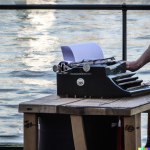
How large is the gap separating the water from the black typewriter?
65 centimetres

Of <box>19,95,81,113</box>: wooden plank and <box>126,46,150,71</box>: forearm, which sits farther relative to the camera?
<box>126,46,150,71</box>: forearm

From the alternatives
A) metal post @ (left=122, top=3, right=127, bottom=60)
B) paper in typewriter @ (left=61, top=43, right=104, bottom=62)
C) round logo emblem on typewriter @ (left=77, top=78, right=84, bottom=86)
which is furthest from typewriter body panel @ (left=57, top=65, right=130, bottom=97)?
metal post @ (left=122, top=3, right=127, bottom=60)

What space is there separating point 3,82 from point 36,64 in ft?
0.89

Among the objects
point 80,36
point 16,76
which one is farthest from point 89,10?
point 16,76

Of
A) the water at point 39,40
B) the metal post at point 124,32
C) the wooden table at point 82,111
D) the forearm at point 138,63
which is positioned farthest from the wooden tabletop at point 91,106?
the water at point 39,40

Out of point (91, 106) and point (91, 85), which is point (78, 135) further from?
point (91, 85)

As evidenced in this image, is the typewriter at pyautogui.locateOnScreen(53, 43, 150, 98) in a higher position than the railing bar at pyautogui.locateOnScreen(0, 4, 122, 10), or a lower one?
lower

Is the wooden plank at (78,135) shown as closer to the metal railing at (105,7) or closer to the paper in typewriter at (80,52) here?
the paper in typewriter at (80,52)

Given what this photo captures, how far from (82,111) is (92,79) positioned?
225 mm

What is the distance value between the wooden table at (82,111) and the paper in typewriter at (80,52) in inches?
9.8

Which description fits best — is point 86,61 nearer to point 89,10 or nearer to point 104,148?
point 104,148

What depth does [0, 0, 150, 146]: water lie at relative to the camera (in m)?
2.04

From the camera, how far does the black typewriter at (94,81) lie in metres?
1.32

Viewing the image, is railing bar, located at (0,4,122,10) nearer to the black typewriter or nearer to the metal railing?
the metal railing
